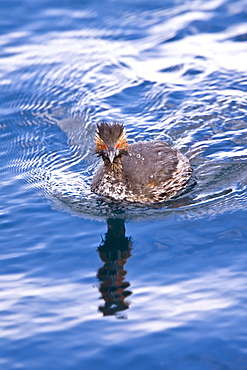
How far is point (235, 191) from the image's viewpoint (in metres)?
11.3

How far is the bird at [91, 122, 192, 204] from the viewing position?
10.8m

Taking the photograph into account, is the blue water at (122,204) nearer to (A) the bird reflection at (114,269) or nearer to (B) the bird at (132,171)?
(A) the bird reflection at (114,269)

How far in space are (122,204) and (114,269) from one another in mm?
2169

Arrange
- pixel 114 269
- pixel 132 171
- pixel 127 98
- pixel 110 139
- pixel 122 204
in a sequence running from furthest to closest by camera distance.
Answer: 1. pixel 127 98
2. pixel 132 171
3. pixel 122 204
4. pixel 110 139
5. pixel 114 269

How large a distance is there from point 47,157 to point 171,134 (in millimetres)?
2754

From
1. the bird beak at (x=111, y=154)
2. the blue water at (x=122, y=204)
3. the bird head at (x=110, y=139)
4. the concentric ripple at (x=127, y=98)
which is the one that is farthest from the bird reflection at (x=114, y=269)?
the bird head at (x=110, y=139)

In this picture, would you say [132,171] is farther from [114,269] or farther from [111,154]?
[114,269]

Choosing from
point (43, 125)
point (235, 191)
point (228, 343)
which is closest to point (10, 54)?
point (43, 125)

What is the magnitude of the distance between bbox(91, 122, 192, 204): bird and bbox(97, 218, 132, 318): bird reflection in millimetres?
758

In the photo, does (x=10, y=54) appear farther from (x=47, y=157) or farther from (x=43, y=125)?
(x=47, y=157)

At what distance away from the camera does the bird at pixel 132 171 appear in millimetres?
10836

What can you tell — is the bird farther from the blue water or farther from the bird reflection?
the bird reflection

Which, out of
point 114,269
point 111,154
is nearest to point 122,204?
point 111,154

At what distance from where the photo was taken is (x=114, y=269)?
9.17 m
